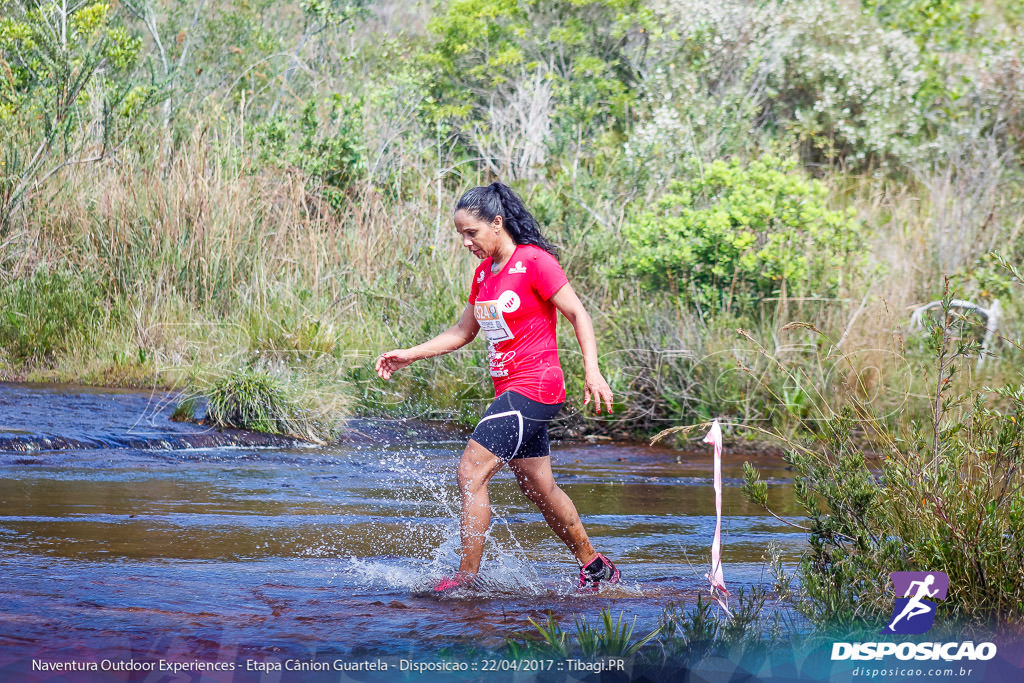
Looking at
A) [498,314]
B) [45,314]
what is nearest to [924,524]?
[498,314]

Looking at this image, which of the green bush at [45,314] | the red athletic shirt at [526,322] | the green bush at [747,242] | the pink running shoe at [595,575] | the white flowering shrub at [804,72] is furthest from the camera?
the white flowering shrub at [804,72]

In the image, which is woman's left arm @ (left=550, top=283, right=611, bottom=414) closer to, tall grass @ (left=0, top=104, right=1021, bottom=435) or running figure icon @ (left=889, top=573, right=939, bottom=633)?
running figure icon @ (left=889, top=573, right=939, bottom=633)

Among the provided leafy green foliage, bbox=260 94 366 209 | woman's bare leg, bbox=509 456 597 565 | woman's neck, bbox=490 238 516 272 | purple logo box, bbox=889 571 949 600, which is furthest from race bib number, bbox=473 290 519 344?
leafy green foliage, bbox=260 94 366 209

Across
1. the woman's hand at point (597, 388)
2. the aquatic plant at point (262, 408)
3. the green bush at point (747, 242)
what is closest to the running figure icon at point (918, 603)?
the woman's hand at point (597, 388)

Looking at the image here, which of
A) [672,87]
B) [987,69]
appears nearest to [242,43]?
[672,87]

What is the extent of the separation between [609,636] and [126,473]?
17.8 feet

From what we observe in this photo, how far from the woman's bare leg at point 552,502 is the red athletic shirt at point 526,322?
336 millimetres

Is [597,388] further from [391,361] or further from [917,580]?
[917,580]

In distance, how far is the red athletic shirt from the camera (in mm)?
5469

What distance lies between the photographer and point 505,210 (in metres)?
5.61

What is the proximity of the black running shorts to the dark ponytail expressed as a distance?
0.77 metres

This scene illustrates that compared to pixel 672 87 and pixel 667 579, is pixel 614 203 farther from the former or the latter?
pixel 667 579

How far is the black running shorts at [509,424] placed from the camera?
5352 mm

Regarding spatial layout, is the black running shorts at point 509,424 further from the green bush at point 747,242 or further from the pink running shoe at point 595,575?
the green bush at point 747,242
